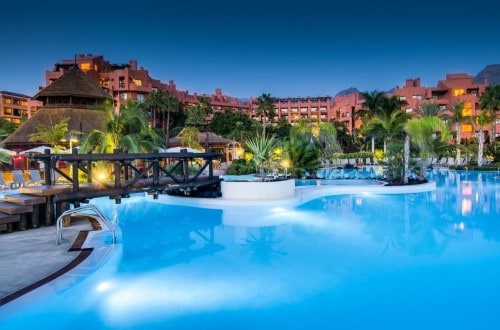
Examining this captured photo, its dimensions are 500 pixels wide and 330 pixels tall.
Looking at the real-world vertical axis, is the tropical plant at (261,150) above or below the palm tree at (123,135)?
below

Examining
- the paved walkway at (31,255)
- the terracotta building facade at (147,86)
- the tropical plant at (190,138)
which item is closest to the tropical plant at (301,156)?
the paved walkway at (31,255)

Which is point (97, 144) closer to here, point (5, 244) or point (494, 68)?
point (5, 244)

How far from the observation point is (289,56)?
152 feet

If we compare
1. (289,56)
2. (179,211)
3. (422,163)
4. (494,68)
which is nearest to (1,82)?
(289,56)

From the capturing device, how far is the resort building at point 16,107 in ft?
224

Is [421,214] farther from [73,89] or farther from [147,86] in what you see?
[147,86]

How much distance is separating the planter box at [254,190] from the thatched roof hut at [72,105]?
18698 mm

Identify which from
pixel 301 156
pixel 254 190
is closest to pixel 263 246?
pixel 254 190

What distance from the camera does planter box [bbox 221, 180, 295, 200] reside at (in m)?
13.1

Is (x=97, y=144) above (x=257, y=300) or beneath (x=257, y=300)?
above

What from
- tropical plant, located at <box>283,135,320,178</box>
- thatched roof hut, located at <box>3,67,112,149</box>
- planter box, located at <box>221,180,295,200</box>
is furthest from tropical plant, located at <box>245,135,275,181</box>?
thatched roof hut, located at <box>3,67,112,149</box>

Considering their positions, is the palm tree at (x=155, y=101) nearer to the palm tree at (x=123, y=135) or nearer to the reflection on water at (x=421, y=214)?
the palm tree at (x=123, y=135)

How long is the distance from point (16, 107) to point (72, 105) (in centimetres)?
5308

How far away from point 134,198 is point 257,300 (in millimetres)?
11405
